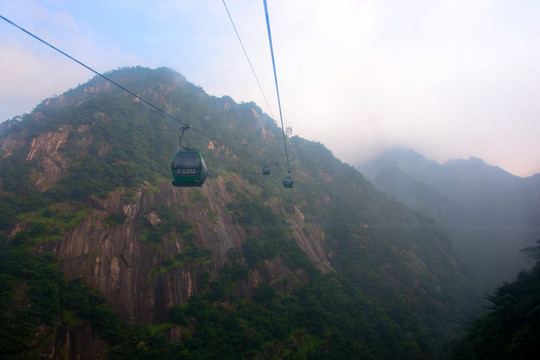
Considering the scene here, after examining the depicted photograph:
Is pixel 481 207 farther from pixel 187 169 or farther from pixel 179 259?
pixel 187 169

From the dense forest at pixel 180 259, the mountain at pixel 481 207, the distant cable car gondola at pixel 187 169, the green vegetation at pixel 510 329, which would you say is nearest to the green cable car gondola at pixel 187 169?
the distant cable car gondola at pixel 187 169

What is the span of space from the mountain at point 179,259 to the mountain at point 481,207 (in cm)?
3275

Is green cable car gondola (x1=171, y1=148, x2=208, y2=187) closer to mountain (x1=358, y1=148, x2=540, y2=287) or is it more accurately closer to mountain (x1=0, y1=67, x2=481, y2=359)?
mountain (x1=0, y1=67, x2=481, y2=359)

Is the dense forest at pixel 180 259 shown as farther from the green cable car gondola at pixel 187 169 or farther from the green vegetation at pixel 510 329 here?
the green cable car gondola at pixel 187 169

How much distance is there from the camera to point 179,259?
3625cm

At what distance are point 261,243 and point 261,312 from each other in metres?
13.3

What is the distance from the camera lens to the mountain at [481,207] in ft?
313

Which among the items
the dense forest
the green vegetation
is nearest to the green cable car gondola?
the dense forest

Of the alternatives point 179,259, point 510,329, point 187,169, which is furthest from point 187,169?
point 510,329

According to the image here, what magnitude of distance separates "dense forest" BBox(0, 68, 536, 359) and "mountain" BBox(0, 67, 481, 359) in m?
0.19

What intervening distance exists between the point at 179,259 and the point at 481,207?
15436 centimetres

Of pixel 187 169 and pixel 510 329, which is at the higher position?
pixel 187 169

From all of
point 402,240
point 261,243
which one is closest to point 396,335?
point 261,243

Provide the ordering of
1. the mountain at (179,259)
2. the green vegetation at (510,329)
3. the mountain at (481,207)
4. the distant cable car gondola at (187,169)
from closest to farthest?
the distant cable car gondola at (187,169) → the green vegetation at (510,329) → the mountain at (179,259) → the mountain at (481,207)
